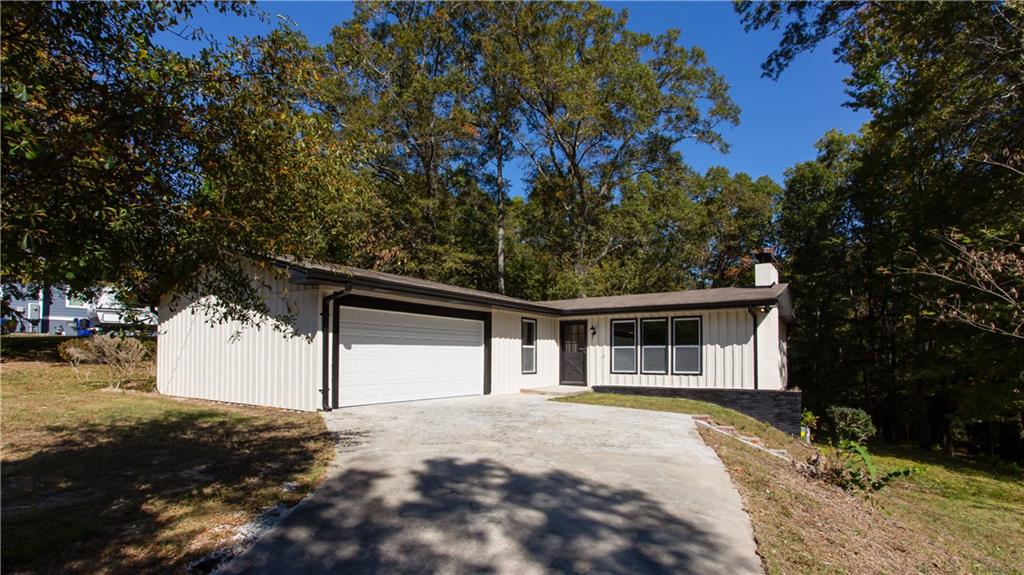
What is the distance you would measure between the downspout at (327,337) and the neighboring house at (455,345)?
0.06ft

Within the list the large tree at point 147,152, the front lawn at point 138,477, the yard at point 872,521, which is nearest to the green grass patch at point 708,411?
the yard at point 872,521

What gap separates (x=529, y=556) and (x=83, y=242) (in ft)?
11.0

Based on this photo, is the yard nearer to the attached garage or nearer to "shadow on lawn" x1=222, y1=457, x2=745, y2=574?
"shadow on lawn" x1=222, y1=457, x2=745, y2=574

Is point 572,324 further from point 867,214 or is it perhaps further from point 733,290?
point 867,214

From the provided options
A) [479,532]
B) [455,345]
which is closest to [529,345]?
[455,345]

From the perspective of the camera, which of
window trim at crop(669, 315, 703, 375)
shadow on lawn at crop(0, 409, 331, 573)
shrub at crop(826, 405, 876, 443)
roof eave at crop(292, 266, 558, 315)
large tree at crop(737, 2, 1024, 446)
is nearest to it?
shadow on lawn at crop(0, 409, 331, 573)

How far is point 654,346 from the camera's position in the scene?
15445mm

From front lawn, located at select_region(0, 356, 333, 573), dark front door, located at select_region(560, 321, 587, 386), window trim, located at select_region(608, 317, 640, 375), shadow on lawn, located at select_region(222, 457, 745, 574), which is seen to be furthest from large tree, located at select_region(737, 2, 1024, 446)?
front lawn, located at select_region(0, 356, 333, 573)

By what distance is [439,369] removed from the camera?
12656 millimetres

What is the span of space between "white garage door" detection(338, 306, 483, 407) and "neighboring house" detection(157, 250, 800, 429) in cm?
3

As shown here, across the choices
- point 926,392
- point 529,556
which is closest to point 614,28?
point 926,392

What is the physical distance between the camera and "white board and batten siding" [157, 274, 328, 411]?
983 cm

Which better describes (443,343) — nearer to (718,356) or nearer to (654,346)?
(654,346)

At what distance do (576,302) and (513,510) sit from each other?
45.6ft
